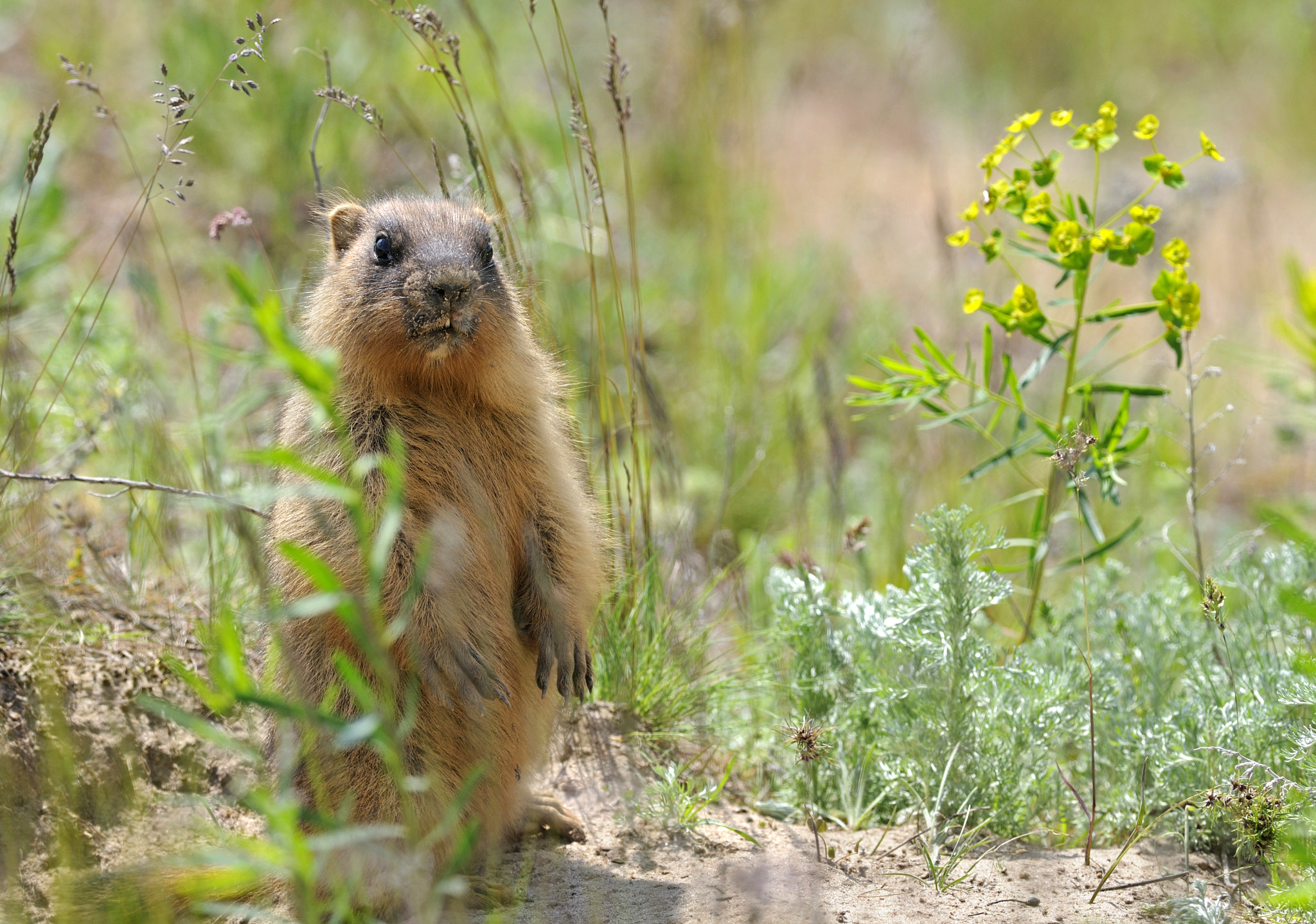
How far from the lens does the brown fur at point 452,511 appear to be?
137 inches

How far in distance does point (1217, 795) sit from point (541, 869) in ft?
6.93

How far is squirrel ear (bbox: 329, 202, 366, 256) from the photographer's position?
13.7ft

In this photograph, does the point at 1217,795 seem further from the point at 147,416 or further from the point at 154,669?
the point at 147,416

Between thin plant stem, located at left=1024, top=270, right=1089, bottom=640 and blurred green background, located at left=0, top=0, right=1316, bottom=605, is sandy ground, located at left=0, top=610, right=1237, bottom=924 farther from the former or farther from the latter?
thin plant stem, located at left=1024, top=270, right=1089, bottom=640

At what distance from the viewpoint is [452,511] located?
361cm

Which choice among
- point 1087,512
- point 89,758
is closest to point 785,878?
point 1087,512

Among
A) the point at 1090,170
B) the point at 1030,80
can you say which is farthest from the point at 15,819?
the point at 1030,80

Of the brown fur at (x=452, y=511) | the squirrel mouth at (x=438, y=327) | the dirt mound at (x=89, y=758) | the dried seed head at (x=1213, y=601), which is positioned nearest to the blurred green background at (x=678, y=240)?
the dirt mound at (x=89, y=758)

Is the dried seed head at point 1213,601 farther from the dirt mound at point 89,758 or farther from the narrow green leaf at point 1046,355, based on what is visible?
the dirt mound at point 89,758

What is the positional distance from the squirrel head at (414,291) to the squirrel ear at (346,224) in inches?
0.9

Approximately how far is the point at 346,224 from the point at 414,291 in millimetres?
741

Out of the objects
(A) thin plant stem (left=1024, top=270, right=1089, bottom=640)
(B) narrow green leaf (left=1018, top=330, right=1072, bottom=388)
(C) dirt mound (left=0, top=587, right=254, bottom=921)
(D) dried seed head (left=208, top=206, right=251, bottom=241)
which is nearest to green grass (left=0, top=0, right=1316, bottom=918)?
(C) dirt mound (left=0, top=587, right=254, bottom=921)

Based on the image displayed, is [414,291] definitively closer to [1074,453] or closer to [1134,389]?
[1074,453]

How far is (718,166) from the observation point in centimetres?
793
